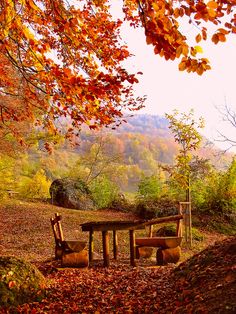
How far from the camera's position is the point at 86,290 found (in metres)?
6.01

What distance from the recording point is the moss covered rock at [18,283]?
5355 millimetres

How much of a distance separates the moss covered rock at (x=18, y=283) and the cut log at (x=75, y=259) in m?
1.87

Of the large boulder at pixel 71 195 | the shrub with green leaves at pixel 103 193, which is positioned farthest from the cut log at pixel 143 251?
the shrub with green leaves at pixel 103 193

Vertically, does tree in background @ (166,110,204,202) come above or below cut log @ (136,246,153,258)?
above

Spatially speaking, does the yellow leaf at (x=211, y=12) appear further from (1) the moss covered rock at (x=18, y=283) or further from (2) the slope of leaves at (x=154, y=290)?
(1) the moss covered rock at (x=18, y=283)

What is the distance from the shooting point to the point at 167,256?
8492mm

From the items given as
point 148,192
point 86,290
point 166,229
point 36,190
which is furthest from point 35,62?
point 36,190

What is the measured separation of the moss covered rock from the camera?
17.6 feet

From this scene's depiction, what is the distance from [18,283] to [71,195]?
49.3 ft

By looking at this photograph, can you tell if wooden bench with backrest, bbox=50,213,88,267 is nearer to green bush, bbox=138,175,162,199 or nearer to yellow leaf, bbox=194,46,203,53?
yellow leaf, bbox=194,46,203,53

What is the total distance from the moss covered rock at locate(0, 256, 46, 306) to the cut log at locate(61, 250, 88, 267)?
1.87 meters

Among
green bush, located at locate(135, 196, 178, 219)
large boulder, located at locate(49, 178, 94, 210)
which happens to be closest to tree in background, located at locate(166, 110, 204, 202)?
green bush, located at locate(135, 196, 178, 219)

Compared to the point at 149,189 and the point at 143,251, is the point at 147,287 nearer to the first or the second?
the point at 143,251

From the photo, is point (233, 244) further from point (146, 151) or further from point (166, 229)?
point (146, 151)
